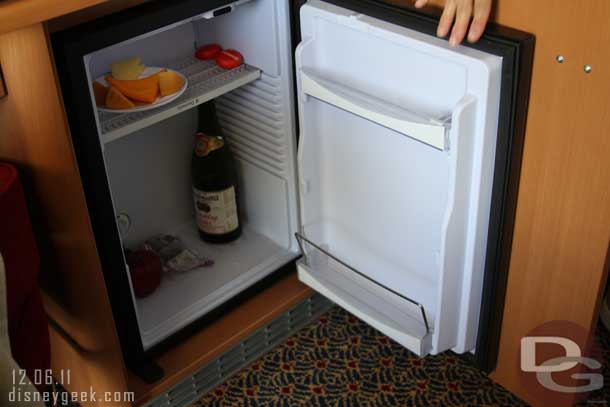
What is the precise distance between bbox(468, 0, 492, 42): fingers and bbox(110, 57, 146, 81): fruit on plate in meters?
0.65

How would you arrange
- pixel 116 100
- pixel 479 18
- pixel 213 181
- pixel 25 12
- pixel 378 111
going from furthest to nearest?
pixel 213 181, pixel 116 100, pixel 378 111, pixel 479 18, pixel 25 12

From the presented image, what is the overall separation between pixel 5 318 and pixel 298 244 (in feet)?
2.51

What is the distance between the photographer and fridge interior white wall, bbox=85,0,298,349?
154 cm

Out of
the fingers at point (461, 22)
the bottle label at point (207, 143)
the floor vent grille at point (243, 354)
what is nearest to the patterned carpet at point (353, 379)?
the floor vent grille at point (243, 354)

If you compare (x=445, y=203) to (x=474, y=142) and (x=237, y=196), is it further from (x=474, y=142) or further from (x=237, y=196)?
(x=237, y=196)

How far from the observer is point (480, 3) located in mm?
1200

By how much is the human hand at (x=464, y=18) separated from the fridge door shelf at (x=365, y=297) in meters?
0.50

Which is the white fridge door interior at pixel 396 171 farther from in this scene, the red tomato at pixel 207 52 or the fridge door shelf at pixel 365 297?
the red tomato at pixel 207 52

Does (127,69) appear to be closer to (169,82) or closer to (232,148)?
(169,82)

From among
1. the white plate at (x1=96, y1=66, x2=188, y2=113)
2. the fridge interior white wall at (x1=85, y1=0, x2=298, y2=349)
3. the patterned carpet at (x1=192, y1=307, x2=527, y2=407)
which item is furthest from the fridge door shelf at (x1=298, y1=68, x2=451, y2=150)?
the patterned carpet at (x1=192, y1=307, x2=527, y2=407)

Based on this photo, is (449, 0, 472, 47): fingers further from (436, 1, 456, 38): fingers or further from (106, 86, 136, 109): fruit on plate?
(106, 86, 136, 109): fruit on plate

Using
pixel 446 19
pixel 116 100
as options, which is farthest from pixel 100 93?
pixel 446 19

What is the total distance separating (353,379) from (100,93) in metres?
0.77

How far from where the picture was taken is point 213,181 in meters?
1.80
